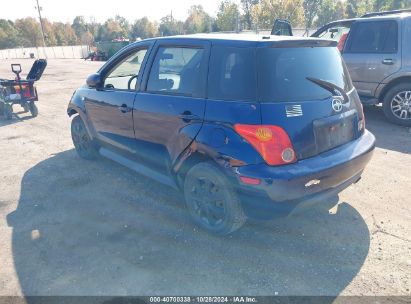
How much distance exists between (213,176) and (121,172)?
2270mm

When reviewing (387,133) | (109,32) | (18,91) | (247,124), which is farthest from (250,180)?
(109,32)

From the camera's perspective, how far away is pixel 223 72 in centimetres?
302

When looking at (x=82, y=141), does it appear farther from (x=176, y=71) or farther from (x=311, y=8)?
(x=311, y=8)

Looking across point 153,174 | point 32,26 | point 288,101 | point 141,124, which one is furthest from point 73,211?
point 32,26

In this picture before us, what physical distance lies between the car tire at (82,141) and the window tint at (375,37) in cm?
536

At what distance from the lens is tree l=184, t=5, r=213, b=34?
8995 cm

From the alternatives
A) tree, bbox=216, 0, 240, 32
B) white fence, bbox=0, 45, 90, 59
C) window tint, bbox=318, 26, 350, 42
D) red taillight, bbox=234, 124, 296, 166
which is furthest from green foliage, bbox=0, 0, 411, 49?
red taillight, bbox=234, 124, 296, 166

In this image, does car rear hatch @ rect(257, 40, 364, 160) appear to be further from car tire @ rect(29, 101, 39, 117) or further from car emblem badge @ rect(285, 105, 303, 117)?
car tire @ rect(29, 101, 39, 117)

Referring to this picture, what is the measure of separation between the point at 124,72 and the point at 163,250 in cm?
255

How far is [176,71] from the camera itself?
11.6ft

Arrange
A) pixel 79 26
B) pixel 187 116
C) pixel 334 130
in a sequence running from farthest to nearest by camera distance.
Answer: pixel 79 26
pixel 187 116
pixel 334 130

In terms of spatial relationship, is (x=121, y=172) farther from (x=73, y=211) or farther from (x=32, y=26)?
(x=32, y=26)

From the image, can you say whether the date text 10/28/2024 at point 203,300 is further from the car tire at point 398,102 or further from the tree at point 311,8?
the tree at point 311,8

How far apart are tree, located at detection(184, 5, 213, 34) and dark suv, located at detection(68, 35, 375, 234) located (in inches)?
3018
